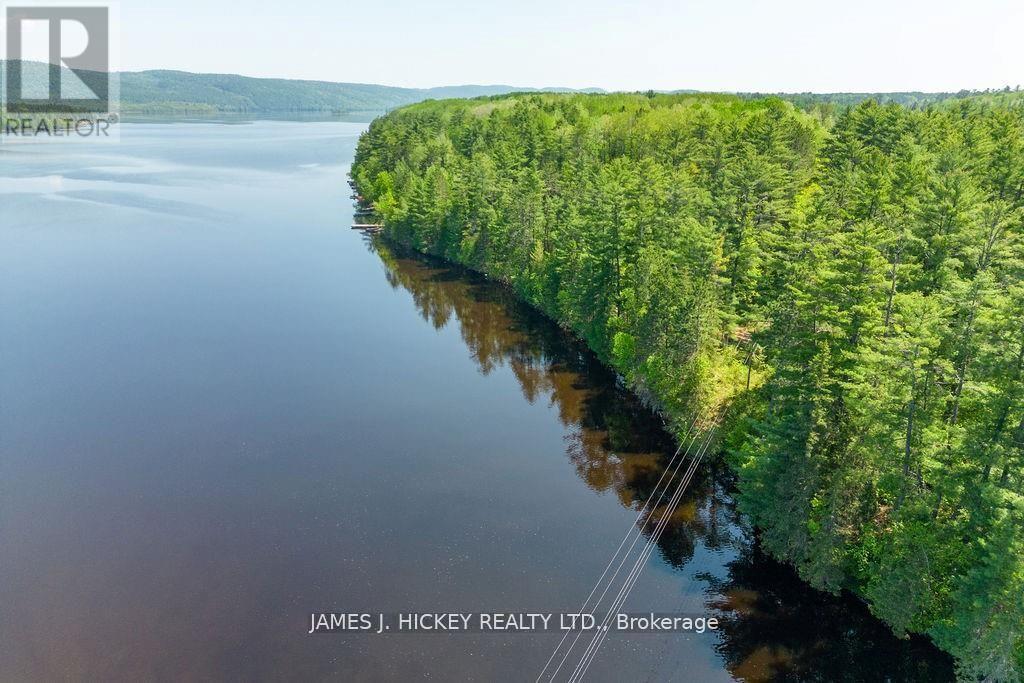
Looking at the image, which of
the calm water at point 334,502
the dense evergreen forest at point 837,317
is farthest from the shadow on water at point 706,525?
the dense evergreen forest at point 837,317

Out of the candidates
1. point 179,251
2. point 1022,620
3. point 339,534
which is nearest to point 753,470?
point 1022,620

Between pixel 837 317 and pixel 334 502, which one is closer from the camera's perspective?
pixel 837 317

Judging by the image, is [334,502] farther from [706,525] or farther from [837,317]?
[837,317]

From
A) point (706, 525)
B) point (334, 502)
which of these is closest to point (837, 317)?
point (706, 525)

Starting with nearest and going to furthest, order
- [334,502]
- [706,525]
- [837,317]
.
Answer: [837,317]
[706,525]
[334,502]

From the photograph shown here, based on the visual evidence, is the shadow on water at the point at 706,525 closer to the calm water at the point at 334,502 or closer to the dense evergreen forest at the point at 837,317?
the calm water at the point at 334,502

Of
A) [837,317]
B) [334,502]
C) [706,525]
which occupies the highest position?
[837,317]

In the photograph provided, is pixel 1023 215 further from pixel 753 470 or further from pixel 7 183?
pixel 7 183
